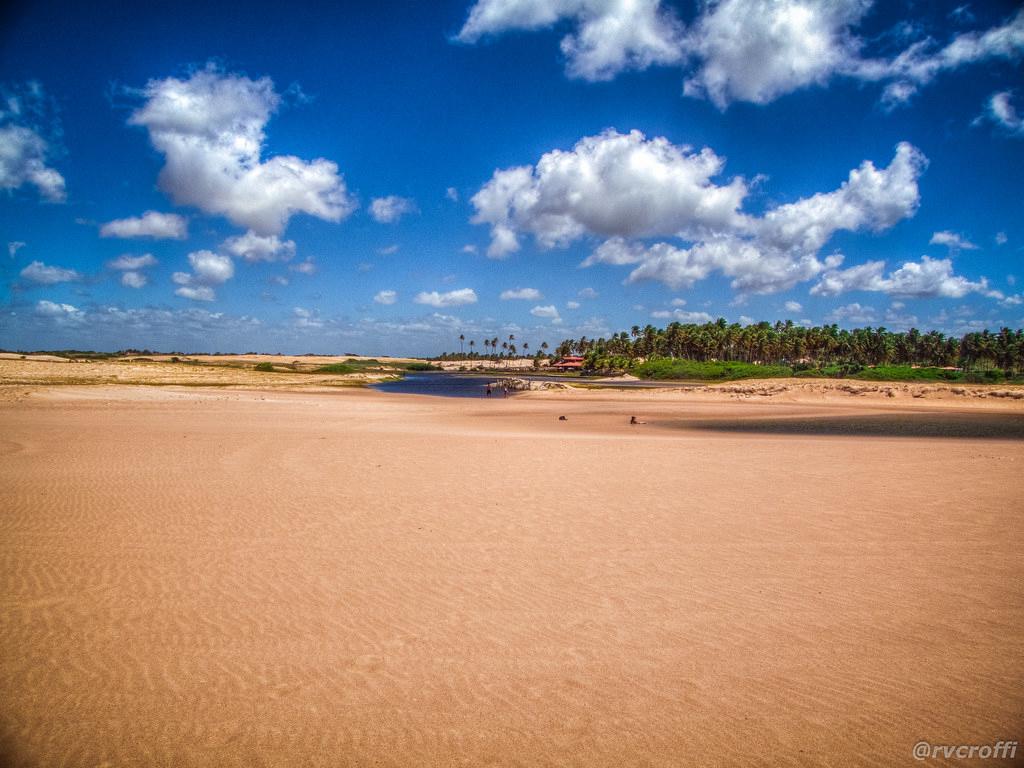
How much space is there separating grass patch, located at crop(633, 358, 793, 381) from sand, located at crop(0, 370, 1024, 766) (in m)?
90.0

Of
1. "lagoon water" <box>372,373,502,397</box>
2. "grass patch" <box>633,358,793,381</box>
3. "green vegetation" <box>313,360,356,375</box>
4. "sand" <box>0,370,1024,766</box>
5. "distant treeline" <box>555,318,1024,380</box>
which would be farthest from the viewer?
"distant treeline" <box>555,318,1024,380</box>

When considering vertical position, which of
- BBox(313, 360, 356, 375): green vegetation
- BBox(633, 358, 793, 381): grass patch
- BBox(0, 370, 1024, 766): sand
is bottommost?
BBox(0, 370, 1024, 766): sand

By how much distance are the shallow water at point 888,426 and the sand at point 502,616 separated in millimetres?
13116

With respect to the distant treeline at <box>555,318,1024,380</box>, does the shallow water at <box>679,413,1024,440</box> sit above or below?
below

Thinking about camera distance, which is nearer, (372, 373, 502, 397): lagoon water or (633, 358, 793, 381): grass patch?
(372, 373, 502, 397): lagoon water

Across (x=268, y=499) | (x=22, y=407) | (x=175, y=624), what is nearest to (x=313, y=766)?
(x=175, y=624)

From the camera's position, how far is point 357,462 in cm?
1465

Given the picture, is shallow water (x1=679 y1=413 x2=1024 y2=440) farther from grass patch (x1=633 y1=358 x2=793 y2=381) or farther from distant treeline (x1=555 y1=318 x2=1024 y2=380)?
distant treeline (x1=555 y1=318 x2=1024 y2=380)

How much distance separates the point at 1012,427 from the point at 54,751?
40.0 meters

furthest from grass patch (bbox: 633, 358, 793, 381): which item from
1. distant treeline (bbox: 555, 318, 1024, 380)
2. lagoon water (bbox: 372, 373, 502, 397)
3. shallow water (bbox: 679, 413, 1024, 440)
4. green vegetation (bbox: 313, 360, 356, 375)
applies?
green vegetation (bbox: 313, 360, 356, 375)

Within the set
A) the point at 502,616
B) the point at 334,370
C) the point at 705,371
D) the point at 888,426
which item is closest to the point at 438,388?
the point at 334,370

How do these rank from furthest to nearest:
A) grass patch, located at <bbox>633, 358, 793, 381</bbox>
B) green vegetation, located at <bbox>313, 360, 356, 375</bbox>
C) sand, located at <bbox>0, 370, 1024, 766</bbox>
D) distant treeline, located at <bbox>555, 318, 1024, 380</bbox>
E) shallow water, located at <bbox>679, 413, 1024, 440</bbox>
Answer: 1. distant treeline, located at <bbox>555, 318, 1024, 380</bbox>
2. green vegetation, located at <bbox>313, 360, 356, 375</bbox>
3. grass patch, located at <bbox>633, 358, 793, 381</bbox>
4. shallow water, located at <bbox>679, 413, 1024, 440</bbox>
5. sand, located at <bbox>0, 370, 1024, 766</bbox>

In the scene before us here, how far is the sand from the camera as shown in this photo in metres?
3.97

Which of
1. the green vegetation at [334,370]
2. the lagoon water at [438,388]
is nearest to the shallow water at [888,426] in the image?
the lagoon water at [438,388]
